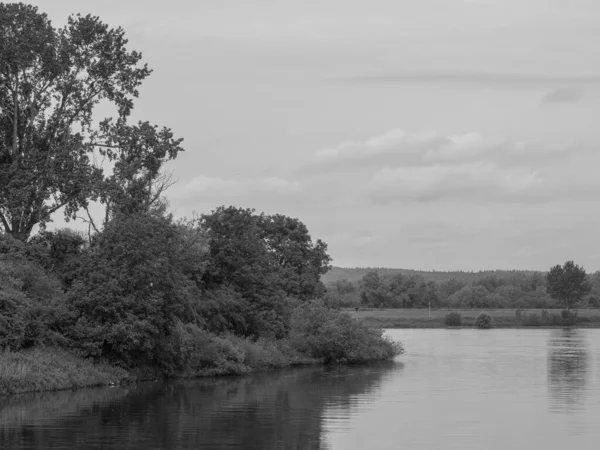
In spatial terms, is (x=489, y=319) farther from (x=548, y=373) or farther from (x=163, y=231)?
(x=163, y=231)

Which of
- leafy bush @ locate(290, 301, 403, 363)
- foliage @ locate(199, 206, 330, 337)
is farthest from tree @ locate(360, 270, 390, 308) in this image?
foliage @ locate(199, 206, 330, 337)

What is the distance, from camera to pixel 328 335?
69.5 metres

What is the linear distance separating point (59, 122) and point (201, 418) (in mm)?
30712

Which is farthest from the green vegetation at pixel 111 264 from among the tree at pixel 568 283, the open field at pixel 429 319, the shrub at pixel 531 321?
the tree at pixel 568 283

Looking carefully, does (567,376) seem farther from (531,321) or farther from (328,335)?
(531,321)

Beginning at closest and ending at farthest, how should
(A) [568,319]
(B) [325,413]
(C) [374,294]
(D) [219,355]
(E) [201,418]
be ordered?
(E) [201,418] → (B) [325,413] → (D) [219,355] → (A) [568,319] → (C) [374,294]

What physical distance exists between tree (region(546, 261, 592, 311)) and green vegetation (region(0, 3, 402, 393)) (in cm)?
11179

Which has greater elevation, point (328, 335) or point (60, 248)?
point (60, 248)

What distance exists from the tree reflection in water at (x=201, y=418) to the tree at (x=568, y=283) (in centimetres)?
13252

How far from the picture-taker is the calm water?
3131cm

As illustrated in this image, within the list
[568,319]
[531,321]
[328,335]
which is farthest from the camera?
[568,319]

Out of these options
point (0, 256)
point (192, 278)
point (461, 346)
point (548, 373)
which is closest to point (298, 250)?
point (461, 346)

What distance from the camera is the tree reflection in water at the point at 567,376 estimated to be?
43.7 meters

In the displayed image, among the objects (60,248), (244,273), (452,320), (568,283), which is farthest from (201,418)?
(568,283)
